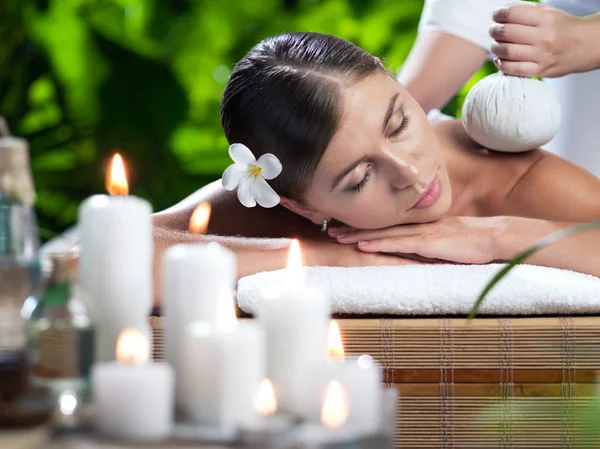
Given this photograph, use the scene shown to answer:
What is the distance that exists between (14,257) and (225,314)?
295mm

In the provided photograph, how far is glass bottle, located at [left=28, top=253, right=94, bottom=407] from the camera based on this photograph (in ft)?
2.67

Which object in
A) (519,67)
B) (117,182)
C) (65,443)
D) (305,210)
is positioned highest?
(519,67)

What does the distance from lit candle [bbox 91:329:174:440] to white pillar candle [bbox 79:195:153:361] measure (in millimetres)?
120

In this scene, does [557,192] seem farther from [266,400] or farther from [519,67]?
[266,400]

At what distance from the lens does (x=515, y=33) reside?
1.71 meters

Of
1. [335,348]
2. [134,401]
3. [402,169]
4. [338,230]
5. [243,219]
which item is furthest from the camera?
[243,219]

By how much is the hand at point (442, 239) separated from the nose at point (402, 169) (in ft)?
0.36

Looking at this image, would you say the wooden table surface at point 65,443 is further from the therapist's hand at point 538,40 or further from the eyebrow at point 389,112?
the therapist's hand at point 538,40

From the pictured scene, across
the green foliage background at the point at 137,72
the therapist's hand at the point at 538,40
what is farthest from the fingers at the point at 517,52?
the green foliage background at the point at 137,72

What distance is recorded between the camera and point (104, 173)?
345 cm

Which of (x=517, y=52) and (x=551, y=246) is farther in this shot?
(x=517, y=52)

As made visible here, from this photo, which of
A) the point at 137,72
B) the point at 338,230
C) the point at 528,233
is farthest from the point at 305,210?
the point at 137,72

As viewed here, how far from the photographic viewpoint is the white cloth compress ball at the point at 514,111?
1.69m

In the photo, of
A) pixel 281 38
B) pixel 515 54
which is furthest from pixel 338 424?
pixel 515 54
